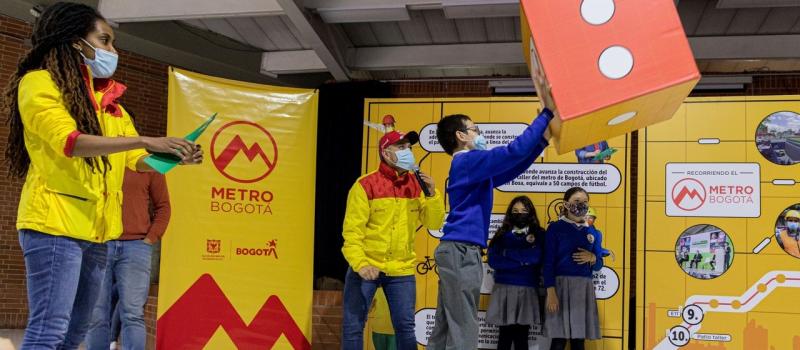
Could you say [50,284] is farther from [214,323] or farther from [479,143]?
[214,323]

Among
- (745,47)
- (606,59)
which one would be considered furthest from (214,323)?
(745,47)

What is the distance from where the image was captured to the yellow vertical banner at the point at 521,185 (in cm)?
462

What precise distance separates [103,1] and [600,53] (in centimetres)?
562

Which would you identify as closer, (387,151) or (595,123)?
(595,123)

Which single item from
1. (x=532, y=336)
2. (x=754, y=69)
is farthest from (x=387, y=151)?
(x=754, y=69)

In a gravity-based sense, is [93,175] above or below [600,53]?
below

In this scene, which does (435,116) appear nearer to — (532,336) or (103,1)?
(532,336)

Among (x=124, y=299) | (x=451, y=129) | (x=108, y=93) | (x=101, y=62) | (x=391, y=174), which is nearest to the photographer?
(x=101, y=62)

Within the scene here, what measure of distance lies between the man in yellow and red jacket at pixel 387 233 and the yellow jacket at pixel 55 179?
1935 mm

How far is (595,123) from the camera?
2605 millimetres

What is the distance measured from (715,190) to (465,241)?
2.39m

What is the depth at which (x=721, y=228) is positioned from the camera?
4.57m

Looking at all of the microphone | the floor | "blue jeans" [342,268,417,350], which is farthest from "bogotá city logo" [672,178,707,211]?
the floor

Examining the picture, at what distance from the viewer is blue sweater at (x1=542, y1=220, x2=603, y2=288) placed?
4488 mm
